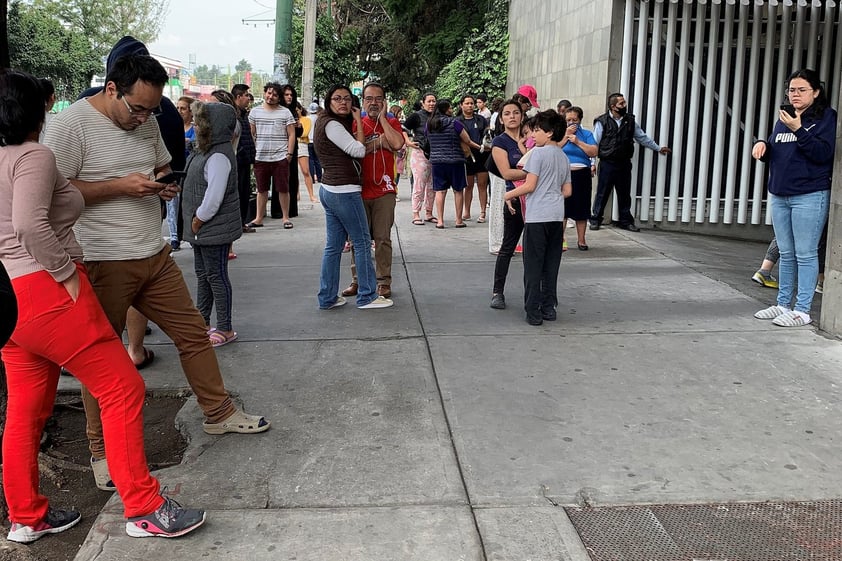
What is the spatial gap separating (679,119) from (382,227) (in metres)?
5.70

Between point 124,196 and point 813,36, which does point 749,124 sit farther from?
point 124,196

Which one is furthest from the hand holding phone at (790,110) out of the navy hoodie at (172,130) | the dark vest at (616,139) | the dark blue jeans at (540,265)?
the dark vest at (616,139)

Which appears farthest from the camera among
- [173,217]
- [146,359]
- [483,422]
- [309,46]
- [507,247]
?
[309,46]

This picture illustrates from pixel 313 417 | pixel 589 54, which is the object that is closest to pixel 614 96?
pixel 589 54

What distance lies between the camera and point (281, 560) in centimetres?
310

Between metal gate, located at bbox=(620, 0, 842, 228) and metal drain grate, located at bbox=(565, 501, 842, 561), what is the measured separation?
8.29 metres

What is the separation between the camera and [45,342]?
304 cm

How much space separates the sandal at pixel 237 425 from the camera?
424 cm

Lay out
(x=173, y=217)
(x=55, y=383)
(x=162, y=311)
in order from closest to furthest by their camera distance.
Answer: (x=55, y=383) → (x=162, y=311) → (x=173, y=217)

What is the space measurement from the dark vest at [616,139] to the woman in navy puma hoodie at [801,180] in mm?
4474

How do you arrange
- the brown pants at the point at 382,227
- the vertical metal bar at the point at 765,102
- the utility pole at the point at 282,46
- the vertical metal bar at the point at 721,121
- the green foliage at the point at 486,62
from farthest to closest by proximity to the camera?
the green foliage at the point at 486,62 → the utility pole at the point at 282,46 → the vertical metal bar at the point at 721,121 → the vertical metal bar at the point at 765,102 → the brown pants at the point at 382,227

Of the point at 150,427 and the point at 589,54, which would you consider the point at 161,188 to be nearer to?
the point at 150,427

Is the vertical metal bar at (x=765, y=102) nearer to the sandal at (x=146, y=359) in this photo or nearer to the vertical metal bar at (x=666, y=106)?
the vertical metal bar at (x=666, y=106)

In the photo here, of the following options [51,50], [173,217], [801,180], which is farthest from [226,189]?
[51,50]
